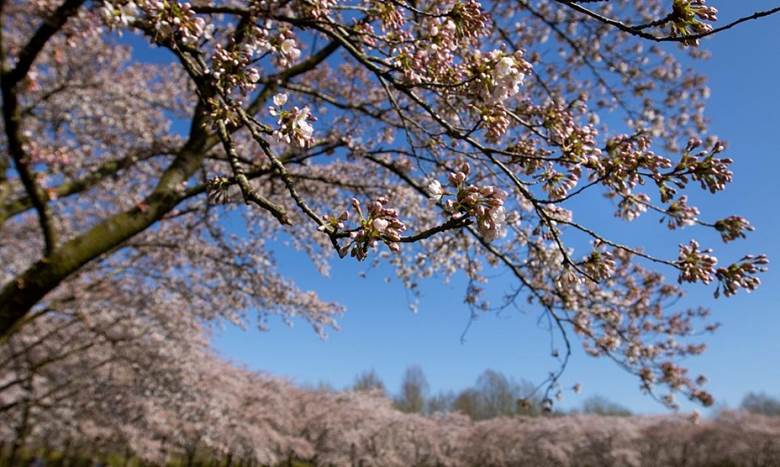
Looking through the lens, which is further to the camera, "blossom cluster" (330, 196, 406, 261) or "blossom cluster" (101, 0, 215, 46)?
"blossom cluster" (101, 0, 215, 46)

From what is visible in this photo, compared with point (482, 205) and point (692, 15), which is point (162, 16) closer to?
point (482, 205)

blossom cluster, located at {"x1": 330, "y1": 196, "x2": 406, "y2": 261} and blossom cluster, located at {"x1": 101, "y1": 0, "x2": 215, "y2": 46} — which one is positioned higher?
blossom cluster, located at {"x1": 101, "y1": 0, "x2": 215, "y2": 46}

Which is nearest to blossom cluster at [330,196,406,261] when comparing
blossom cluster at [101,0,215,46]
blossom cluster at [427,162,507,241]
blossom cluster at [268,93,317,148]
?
blossom cluster at [427,162,507,241]

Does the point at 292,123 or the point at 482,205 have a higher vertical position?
the point at 292,123

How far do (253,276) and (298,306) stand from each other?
4.56 ft

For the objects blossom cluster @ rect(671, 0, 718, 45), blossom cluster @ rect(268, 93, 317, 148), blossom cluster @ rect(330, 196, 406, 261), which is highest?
blossom cluster @ rect(671, 0, 718, 45)

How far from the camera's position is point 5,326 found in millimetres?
4738

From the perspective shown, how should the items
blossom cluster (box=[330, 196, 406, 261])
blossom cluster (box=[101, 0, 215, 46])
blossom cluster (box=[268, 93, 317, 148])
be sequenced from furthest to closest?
blossom cluster (box=[101, 0, 215, 46]), blossom cluster (box=[268, 93, 317, 148]), blossom cluster (box=[330, 196, 406, 261])

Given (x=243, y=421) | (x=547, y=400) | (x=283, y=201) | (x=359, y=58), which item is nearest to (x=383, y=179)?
(x=283, y=201)

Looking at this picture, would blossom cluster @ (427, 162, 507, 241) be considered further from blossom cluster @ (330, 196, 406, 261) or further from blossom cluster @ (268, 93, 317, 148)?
blossom cluster @ (268, 93, 317, 148)

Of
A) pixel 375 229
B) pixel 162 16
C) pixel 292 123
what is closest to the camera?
pixel 375 229

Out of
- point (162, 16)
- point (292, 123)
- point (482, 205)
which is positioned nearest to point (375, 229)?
point (482, 205)

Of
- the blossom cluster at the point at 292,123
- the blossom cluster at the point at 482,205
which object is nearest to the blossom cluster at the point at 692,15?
the blossom cluster at the point at 482,205

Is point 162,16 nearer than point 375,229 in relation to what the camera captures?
No
